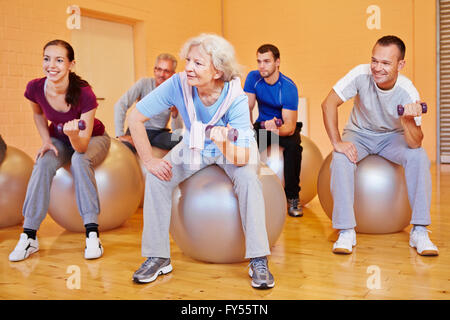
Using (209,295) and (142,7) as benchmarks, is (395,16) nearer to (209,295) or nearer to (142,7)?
(142,7)

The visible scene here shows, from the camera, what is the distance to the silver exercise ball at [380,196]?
2.56 m

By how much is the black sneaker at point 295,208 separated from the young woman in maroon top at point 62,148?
1.47m

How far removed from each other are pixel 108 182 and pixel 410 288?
176 cm

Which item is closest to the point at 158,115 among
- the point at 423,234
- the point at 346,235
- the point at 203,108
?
the point at 203,108

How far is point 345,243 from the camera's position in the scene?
2414 mm

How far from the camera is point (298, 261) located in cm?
230

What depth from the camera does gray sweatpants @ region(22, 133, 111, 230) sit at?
2.47 metres

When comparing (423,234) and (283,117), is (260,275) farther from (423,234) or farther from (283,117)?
(283,117)

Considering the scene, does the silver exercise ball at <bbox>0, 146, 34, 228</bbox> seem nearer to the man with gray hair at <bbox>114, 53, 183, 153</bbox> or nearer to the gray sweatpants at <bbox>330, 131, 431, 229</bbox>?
the man with gray hair at <bbox>114, 53, 183, 153</bbox>

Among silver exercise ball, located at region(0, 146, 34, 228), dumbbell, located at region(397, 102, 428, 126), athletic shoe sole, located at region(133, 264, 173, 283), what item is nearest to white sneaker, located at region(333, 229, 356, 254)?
dumbbell, located at region(397, 102, 428, 126)

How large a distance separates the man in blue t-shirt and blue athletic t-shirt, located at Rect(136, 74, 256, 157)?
119 centimetres

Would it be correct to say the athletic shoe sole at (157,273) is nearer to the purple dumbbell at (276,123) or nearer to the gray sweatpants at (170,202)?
the gray sweatpants at (170,202)

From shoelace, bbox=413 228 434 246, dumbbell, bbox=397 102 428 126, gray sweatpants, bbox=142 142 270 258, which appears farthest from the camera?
shoelace, bbox=413 228 434 246

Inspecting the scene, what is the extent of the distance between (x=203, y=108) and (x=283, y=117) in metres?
1.39
